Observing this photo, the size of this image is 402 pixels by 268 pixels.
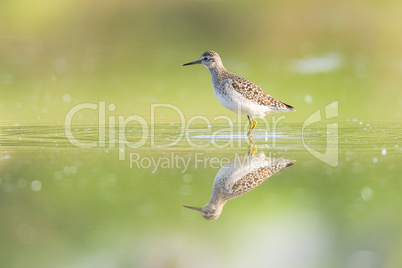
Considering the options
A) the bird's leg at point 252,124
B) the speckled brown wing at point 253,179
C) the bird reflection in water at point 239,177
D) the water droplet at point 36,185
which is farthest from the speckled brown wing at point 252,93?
the water droplet at point 36,185

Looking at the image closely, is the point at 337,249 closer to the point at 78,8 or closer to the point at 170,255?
the point at 170,255

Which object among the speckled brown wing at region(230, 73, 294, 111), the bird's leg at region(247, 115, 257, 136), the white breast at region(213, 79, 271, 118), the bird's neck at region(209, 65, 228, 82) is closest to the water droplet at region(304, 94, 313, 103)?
the bird's leg at region(247, 115, 257, 136)

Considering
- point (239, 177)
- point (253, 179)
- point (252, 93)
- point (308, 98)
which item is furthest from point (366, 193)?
point (308, 98)

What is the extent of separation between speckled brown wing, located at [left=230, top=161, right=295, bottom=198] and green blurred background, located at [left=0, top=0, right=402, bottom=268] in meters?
0.18

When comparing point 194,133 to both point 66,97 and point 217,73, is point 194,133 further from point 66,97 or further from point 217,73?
point 66,97

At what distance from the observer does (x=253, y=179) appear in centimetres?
782

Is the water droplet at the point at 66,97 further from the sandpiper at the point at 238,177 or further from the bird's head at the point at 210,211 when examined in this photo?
the bird's head at the point at 210,211

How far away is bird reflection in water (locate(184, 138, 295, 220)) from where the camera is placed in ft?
22.7

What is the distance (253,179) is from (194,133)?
350 centimetres

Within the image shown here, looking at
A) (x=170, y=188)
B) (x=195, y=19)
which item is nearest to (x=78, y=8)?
(x=195, y=19)

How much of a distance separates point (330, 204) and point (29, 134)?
5875mm

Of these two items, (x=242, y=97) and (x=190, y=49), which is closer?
(x=242, y=97)

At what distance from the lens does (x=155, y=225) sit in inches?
245

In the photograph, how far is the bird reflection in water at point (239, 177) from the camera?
6922 millimetres
